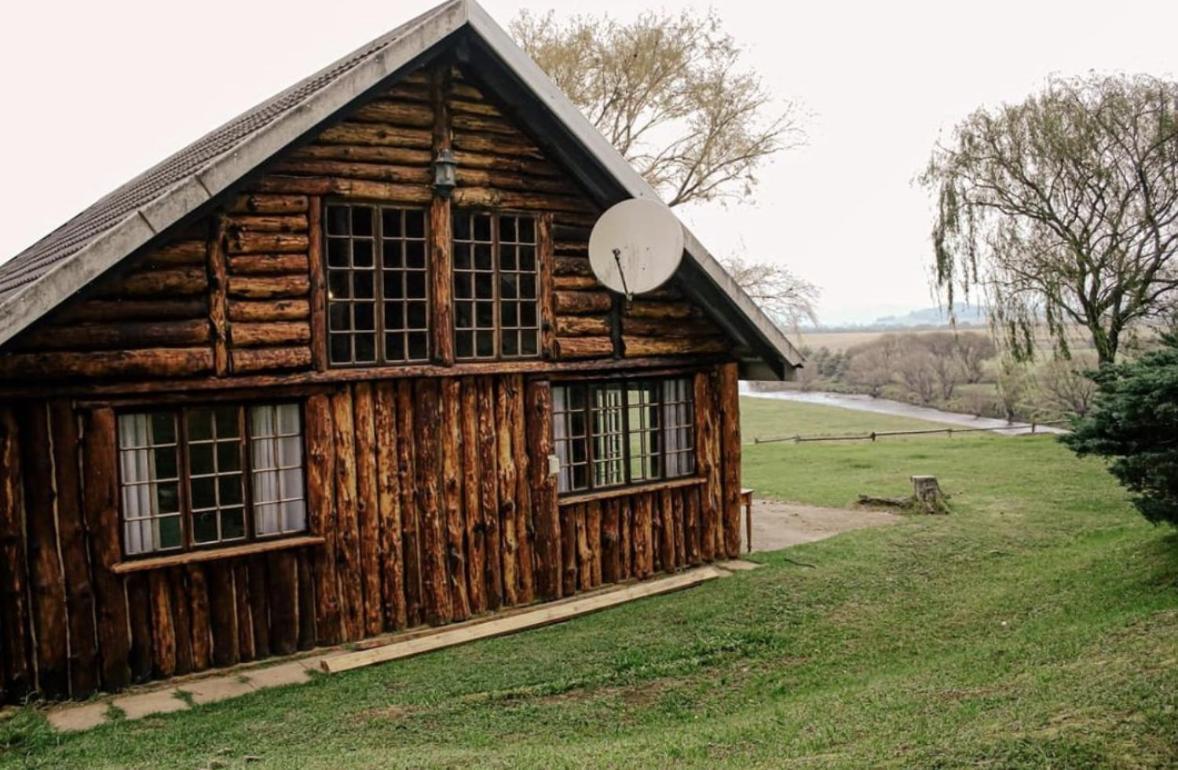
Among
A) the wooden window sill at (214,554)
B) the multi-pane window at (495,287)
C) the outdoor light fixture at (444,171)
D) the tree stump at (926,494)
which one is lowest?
the tree stump at (926,494)

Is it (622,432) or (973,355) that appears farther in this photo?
(973,355)

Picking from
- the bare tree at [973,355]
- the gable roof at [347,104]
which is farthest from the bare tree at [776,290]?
the bare tree at [973,355]

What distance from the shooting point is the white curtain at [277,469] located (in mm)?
8594

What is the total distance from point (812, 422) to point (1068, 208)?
17870 millimetres

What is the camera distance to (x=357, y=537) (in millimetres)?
9047

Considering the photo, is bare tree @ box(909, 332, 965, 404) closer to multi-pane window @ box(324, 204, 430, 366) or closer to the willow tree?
the willow tree

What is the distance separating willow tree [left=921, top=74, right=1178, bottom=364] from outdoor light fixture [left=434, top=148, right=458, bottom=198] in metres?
15.0

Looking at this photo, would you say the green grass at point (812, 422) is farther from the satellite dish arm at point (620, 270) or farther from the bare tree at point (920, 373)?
the satellite dish arm at point (620, 270)

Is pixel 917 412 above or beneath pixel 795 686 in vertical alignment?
beneath

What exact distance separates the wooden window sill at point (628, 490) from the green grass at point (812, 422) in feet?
62.5

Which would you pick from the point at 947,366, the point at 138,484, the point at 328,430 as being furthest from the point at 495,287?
the point at 947,366

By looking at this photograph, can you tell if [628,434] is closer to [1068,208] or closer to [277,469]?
[277,469]

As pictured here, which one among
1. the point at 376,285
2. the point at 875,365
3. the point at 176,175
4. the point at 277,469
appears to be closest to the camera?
the point at 277,469

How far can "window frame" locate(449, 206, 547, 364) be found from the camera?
31.8ft
